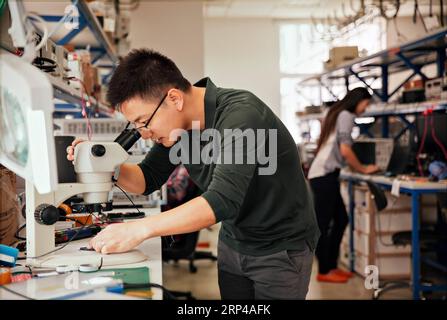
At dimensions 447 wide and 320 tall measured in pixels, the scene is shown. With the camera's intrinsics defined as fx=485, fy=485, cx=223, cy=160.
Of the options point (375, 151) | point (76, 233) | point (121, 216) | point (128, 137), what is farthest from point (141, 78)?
point (375, 151)

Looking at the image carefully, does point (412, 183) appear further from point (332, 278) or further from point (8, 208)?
point (8, 208)

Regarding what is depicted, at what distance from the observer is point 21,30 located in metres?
0.93

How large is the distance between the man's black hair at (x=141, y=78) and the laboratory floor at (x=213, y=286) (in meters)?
1.98

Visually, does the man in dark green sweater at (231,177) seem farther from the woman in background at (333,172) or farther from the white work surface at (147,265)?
the woman in background at (333,172)

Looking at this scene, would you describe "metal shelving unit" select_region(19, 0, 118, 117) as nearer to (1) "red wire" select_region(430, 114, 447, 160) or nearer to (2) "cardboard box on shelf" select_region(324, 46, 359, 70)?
(2) "cardboard box on shelf" select_region(324, 46, 359, 70)

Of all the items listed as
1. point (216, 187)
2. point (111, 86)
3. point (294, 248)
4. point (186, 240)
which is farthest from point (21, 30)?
point (186, 240)

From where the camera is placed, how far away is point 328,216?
145 inches

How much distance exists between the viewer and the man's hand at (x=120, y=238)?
113cm

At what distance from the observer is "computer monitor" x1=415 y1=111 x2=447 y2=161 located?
3398mm

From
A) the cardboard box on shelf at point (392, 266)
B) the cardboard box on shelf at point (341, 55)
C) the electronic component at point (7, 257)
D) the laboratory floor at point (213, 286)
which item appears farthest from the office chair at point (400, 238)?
the electronic component at point (7, 257)

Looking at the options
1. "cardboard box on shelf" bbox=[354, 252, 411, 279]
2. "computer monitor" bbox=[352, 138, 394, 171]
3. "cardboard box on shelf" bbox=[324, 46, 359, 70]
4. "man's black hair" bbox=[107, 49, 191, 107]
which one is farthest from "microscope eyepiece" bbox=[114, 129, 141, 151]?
"computer monitor" bbox=[352, 138, 394, 171]

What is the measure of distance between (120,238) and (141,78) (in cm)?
40

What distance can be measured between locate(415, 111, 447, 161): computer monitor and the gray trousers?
7.90 ft
